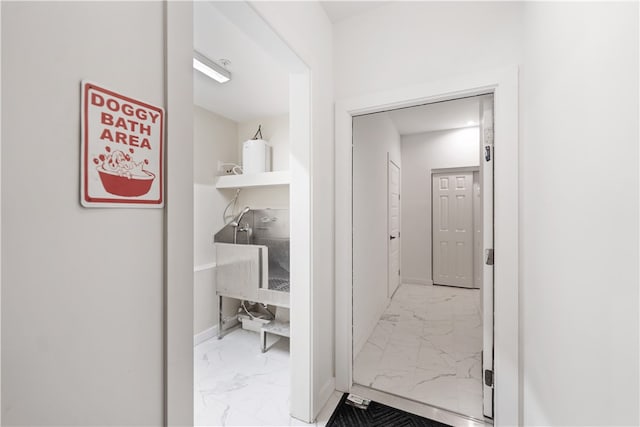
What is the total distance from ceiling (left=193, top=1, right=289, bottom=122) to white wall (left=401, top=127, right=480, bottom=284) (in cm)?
269

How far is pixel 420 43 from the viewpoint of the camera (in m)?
1.73

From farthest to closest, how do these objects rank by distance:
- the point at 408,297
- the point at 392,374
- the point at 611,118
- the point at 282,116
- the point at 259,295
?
the point at 408,297 < the point at 282,116 < the point at 259,295 < the point at 392,374 < the point at 611,118

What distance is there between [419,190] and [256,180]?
3085 millimetres

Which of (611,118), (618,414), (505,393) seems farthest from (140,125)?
(505,393)

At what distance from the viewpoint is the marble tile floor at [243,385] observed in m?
1.69

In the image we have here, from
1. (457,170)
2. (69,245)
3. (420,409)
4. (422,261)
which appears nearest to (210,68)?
(69,245)

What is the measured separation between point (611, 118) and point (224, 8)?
133 centimetres

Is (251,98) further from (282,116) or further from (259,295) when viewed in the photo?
(259,295)

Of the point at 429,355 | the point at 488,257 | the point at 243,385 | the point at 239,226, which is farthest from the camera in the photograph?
the point at 239,226

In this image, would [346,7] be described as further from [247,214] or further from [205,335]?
[205,335]

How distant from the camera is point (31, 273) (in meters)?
0.54

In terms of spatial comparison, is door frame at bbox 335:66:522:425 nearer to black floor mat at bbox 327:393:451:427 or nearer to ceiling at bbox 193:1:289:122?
black floor mat at bbox 327:393:451:427

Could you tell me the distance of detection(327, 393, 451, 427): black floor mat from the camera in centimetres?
162

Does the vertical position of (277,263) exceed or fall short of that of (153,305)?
it falls short
